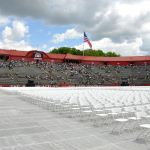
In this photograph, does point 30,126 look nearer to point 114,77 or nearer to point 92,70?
point 114,77

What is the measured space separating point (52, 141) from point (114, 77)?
51.5 m

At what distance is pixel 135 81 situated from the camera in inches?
2034

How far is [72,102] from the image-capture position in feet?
35.0

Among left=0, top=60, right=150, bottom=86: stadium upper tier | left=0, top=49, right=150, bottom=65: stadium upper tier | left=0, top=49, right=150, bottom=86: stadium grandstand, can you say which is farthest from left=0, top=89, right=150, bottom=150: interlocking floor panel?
left=0, top=49, right=150, bottom=65: stadium upper tier

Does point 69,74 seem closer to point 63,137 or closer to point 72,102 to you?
point 72,102

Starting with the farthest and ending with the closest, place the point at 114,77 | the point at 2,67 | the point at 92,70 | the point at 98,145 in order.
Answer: the point at 92,70 < the point at 114,77 < the point at 2,67 < the point at 98,145

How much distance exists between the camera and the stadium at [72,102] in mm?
6018

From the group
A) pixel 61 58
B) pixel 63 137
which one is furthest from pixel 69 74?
pixel 63 137

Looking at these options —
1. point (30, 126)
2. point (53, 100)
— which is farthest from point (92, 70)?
point (30, 126)

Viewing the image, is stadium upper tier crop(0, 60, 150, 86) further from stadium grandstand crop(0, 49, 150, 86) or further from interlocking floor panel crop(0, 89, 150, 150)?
interlocking floor panel crop(0, 89, 150, 150)

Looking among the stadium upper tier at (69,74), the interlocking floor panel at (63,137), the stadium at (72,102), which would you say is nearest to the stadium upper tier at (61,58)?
the stadium at (72,102)

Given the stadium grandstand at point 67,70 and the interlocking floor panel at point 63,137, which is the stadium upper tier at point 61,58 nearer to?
the stadium grandstand at point 67,70

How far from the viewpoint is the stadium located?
6018 mm

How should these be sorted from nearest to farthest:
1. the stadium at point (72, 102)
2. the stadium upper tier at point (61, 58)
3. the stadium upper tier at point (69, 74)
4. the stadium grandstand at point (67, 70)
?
the stadium at point (72, 102) < the stadium upper tier at point (69, 74) < the stadium grandstand at point (67, 70) < the stadium upper tier at point (61, 58)
